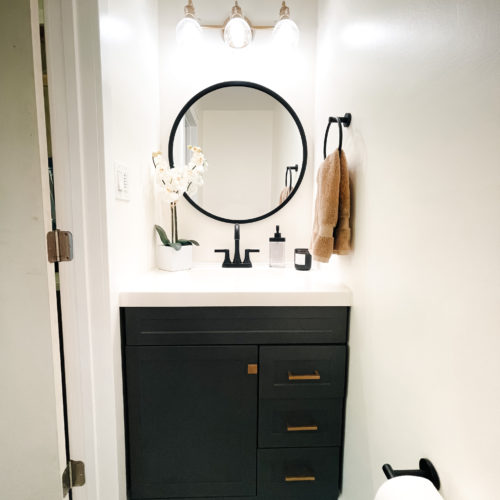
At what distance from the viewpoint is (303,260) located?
1.46 m

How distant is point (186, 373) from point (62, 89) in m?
0.98

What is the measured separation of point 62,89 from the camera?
78cm

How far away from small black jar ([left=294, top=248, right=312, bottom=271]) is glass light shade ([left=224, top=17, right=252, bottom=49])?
1.11 meters

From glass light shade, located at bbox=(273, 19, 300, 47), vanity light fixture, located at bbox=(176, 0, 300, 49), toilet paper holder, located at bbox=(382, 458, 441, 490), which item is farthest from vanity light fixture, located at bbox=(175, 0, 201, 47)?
toilet paper holder, located at bbox=(382, 458, 441, 490)

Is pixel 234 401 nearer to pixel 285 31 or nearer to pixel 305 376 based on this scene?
pixel 305 376

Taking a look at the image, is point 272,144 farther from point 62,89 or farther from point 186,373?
point 186,373

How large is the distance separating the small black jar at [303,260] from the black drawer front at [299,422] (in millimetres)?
642

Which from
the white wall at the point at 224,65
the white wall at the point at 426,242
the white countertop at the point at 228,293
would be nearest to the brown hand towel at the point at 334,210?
the white wall at the point at 426,242

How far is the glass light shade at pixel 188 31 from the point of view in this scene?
1353 mm

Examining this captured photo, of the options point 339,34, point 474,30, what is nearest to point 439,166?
point 474,30

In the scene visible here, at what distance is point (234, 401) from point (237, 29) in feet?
5.62

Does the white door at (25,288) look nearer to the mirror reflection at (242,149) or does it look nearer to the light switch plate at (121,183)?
the light switch plate at (121,183)

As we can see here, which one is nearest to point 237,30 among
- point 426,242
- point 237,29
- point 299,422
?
point 237,29

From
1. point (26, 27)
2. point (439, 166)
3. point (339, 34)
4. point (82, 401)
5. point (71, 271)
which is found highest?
point (339, 34)
